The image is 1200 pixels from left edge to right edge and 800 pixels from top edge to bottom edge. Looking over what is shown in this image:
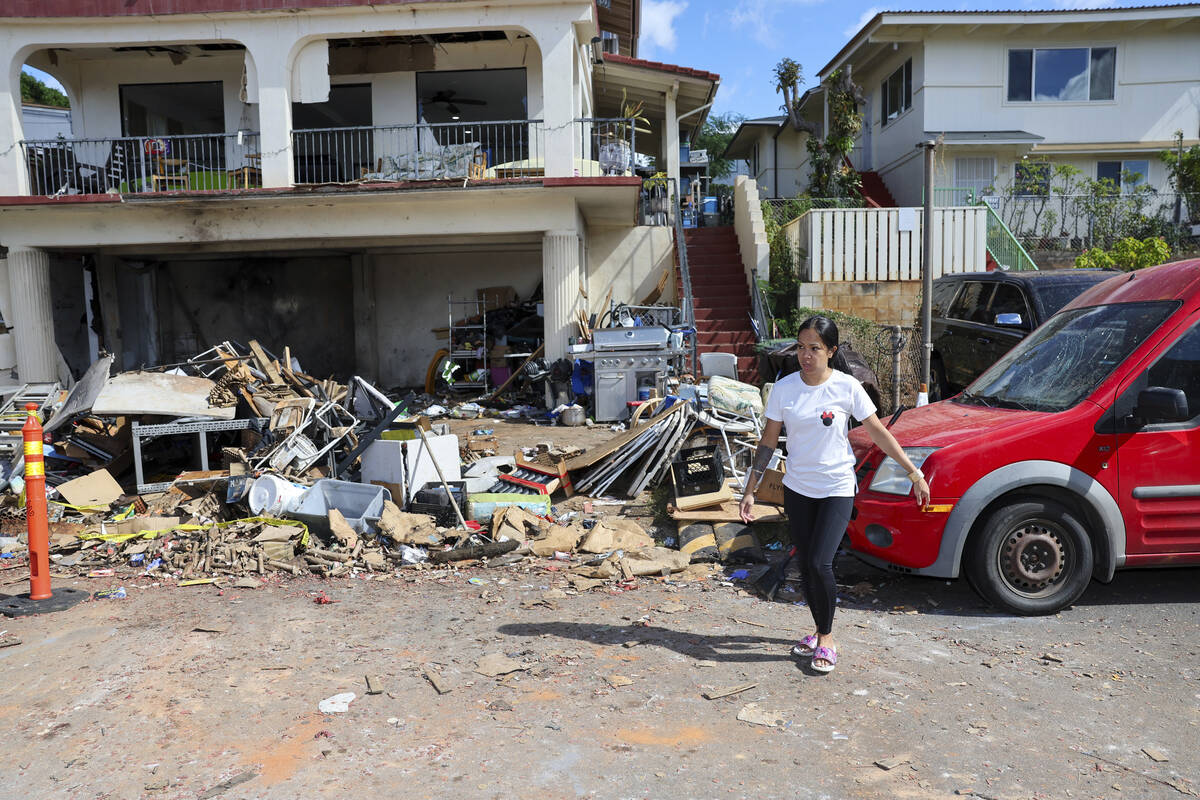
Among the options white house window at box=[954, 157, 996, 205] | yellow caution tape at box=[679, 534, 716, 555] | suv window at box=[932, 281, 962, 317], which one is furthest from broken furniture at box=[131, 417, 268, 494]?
white house window at box=[954, 157, 996, 205]

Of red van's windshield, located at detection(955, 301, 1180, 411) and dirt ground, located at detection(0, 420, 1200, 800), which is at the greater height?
red van's windshield, located at detection(955, 301, 1180, 411)

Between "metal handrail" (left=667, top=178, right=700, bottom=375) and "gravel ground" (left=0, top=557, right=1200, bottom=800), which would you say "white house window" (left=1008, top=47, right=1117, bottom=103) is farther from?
"gravel ground" (left=0, top=557, right=1200, bottom=800)

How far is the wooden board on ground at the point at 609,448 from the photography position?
29.0 feet

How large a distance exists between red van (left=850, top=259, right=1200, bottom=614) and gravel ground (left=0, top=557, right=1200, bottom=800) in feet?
1.11

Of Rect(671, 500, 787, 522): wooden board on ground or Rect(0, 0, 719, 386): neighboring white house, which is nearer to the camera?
Rect(671, 500, 787, 522): wooden board on ground

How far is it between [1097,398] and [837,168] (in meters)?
16.4

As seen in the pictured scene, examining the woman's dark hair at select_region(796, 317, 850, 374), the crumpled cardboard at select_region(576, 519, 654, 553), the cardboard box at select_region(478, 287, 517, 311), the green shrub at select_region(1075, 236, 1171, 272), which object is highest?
the green shrub at select_region(1075, 236, 1171, 272)

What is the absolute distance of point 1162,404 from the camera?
4.81 m

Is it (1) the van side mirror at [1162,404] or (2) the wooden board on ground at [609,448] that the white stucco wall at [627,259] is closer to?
(2) the wooden board on ground at [609,448]

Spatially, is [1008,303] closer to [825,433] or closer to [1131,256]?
[825,433]

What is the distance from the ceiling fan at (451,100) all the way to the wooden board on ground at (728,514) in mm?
12342

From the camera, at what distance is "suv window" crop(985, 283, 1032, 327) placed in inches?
377

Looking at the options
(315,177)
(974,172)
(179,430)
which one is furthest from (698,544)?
(974,172)

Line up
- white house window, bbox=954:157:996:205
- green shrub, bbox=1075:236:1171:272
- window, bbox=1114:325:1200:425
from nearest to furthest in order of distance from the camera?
window, bbox=1114:325:1200:425 < green shrub, bbox=1075:236:1171:272 < white house window, bbox=954:157:996:205
